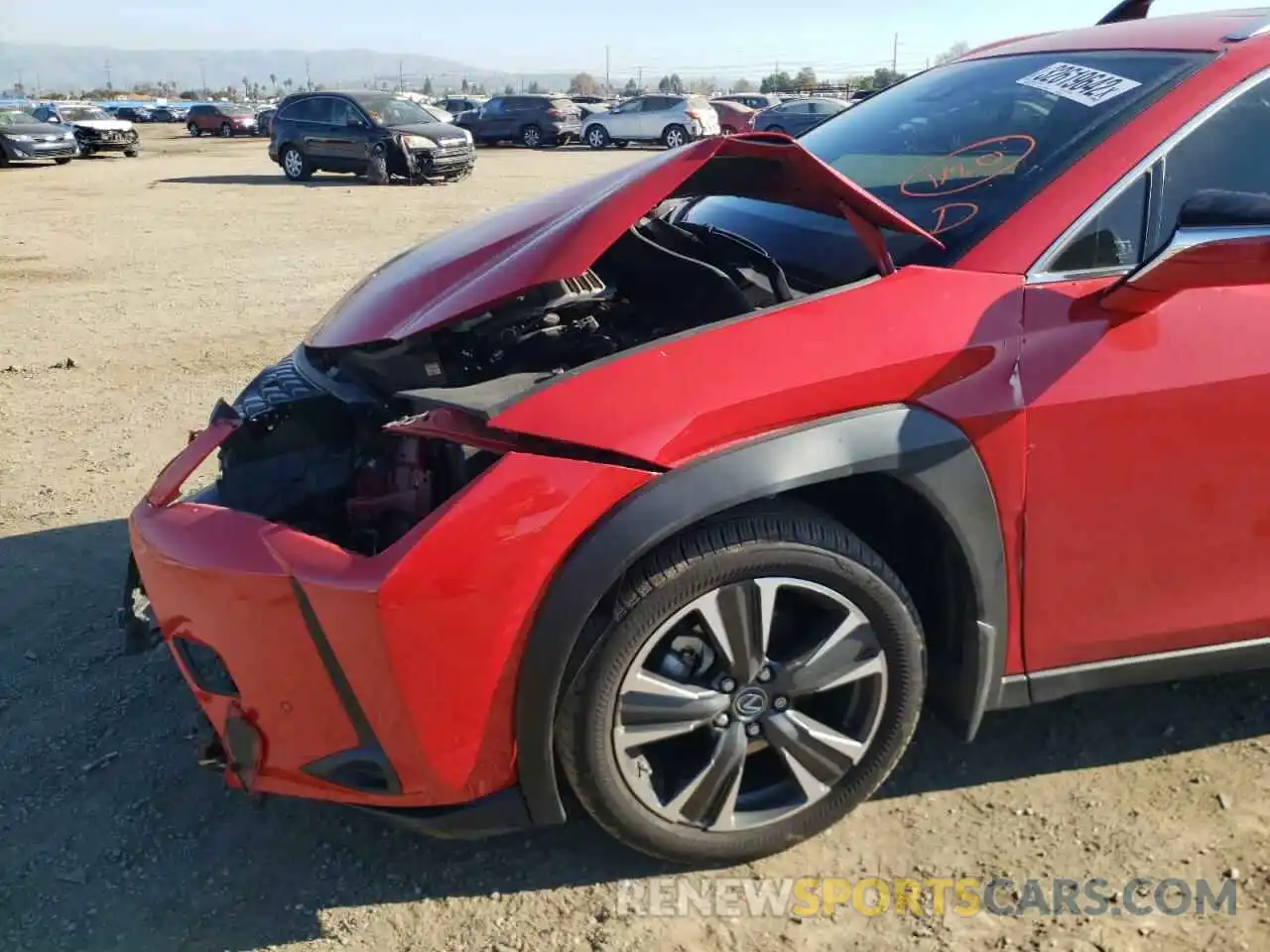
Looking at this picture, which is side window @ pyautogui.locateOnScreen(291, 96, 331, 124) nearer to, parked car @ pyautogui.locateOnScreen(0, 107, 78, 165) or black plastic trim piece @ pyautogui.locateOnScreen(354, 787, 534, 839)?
parked car @ pyautogui.locateOnScreen(0, 107, 78, 165)

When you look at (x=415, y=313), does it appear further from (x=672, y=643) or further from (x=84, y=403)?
(x=84, y=403)

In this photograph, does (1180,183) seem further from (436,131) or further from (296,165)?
(296,165)

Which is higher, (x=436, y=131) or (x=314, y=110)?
(x=314, y=110)

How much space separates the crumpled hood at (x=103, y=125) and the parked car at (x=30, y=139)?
2470mm

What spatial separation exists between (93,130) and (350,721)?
2902cm

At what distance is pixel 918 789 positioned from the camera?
2.58 meters

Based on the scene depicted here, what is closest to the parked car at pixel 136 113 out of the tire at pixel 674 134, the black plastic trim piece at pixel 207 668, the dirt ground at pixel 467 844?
the tire at pixel 674 134

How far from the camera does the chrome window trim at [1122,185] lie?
2.12m

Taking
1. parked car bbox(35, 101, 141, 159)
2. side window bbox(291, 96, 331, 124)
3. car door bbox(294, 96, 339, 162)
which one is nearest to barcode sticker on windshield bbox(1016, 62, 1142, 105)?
car door bbox(294, 96, 339, 162)

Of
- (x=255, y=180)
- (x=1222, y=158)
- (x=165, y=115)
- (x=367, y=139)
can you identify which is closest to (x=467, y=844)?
(x=1222, y=158)

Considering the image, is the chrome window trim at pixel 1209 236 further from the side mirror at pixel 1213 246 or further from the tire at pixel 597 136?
the tire at pixel 597 136

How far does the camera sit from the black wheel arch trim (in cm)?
194

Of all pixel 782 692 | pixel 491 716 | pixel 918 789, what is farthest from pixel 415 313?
pixel 918 789

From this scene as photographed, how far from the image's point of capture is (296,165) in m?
19.1
